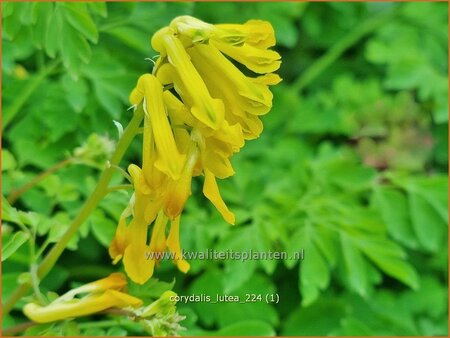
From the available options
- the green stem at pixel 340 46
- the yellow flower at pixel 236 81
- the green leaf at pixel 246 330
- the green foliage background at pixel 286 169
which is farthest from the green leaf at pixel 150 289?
the green stem at pixel 340 46

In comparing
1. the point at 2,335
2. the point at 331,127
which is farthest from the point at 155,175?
the point at 331,127

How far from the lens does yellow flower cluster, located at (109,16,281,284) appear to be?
129cm

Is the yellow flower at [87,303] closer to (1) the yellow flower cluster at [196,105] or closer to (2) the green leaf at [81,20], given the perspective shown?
(1) the yellow flower cluster at [196,105]

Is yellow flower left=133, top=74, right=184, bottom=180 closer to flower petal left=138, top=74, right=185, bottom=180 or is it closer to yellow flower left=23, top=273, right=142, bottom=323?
flower petal left=138, top=74, right=185, bottom=180

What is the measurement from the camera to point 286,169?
2.73m

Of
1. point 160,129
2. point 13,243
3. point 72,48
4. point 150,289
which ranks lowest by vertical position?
point 150,289

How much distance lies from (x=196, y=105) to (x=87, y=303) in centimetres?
52

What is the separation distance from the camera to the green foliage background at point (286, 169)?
1929 millimetres

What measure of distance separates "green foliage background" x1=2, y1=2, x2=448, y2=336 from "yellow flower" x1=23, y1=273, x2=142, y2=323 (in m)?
0.06

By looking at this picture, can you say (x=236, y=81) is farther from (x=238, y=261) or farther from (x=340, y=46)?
(x=340, y=46)

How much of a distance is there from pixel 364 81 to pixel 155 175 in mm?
2140

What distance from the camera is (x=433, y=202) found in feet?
8.09

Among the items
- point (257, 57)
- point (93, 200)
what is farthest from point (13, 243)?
point (257, 57)

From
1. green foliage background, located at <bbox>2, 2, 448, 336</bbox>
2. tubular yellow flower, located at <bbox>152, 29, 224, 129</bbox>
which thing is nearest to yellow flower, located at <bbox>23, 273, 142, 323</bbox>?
green foliage background, located at <bbox>2, 2, 448, 336</bbox>
